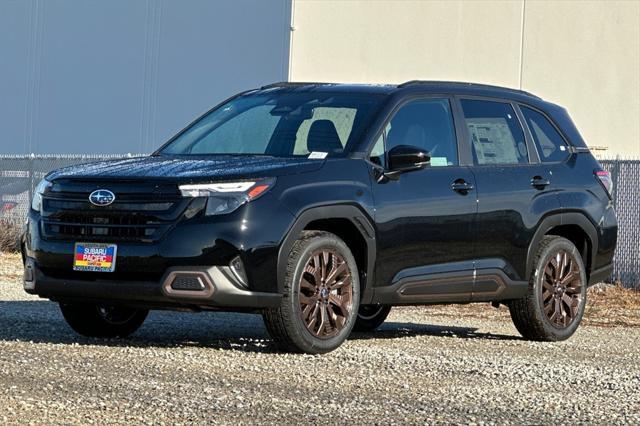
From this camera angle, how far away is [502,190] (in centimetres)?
1113

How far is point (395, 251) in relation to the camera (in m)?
10.2

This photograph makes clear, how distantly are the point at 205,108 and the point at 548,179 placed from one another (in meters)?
21.1

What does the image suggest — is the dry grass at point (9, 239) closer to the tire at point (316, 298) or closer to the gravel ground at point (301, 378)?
the gravel ground at point (301, 378)

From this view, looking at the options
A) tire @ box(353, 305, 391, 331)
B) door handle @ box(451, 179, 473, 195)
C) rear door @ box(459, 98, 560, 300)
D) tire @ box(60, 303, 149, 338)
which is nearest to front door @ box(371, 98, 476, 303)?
door handle @ box(451, 179, 473, 195)

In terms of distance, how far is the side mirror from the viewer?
33.6 feet

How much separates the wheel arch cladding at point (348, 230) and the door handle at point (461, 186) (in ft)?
3.09

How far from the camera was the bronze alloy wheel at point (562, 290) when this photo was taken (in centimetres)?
1168

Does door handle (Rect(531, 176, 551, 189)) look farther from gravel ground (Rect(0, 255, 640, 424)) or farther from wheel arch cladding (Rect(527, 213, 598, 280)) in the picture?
gravel ground (Rect(0, 255, 640, 424))

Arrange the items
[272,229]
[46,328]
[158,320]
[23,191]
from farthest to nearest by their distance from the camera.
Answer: [23,191] → [158,320] → [46,328] → [272,229]

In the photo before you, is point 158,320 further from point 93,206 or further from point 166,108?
point 166,108

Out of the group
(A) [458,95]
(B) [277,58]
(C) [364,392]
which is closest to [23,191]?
(B) [277,58]

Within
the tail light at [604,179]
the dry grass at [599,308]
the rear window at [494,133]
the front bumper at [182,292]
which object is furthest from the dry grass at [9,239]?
the front bumper at [182,292]

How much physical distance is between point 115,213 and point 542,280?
12.2 feet

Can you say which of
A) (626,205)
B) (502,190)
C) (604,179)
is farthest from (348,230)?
(626,205)
